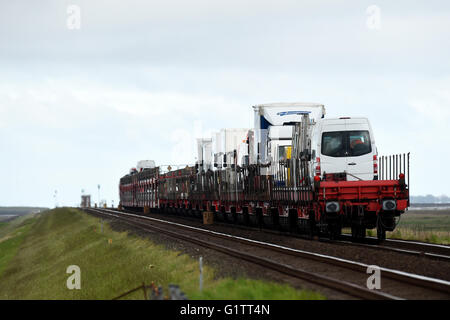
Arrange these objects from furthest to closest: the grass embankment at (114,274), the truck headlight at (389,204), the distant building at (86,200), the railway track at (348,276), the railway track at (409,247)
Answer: the distant building at (86,200) → the truck headlight at (389,204) → the railway track at (409,247) → the grass embankment at (114,274) → the railway track at (348,276)

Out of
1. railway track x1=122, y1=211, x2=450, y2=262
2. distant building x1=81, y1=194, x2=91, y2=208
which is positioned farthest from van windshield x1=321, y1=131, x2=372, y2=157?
distant building x1=81, y1=194, x2=91, y2=208

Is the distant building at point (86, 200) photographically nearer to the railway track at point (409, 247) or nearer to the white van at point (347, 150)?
the railway track at point (409, 247)

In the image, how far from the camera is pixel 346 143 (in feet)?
72.9

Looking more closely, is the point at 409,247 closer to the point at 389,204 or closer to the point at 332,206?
the point at 389,204

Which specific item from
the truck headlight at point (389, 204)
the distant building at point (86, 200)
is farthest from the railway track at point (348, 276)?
the distant building at point (86, 200)

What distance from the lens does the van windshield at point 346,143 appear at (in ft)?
72.6

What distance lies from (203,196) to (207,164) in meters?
2.07

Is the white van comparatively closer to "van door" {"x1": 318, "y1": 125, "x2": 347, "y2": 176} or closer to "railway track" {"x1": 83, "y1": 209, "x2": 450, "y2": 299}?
"van door" {"x1": 318, "y1": 125, "x2": 347, "y2": 176}

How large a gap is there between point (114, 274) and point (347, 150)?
869 cm

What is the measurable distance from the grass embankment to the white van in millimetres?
5707

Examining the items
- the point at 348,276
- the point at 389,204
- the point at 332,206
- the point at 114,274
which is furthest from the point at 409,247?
the point at 114,274


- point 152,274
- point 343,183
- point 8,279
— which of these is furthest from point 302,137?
point 8,279

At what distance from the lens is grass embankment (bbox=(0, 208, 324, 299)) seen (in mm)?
12273
